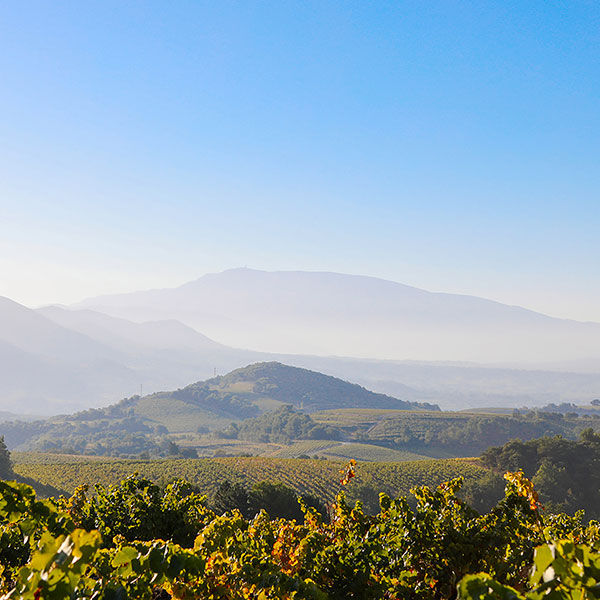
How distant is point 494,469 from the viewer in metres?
87.0

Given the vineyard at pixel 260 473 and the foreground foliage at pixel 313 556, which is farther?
the vineyard at pixel 260 473

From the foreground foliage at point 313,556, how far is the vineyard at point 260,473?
65581 millimetres

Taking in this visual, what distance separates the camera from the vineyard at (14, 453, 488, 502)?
74812 millimetres

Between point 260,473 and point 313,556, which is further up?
point 313,556

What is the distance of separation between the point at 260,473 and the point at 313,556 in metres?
81.8

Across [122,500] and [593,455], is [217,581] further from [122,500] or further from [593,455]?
[593,455]

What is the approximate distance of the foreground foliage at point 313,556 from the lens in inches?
122

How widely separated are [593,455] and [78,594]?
96.8 meters

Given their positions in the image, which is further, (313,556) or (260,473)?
(260,473)

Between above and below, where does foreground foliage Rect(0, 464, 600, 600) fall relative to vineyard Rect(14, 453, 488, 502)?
above

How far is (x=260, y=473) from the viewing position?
8544 centimetres

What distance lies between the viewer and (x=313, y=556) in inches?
314

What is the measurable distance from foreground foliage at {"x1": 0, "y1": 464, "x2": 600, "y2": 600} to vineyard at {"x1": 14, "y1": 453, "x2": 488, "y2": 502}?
65.6m

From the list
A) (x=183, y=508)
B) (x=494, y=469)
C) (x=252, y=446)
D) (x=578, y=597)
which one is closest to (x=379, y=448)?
(x=252, y=446)
